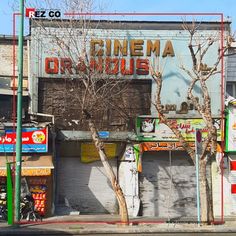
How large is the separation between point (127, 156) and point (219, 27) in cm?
645

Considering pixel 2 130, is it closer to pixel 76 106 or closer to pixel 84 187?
pixel 76 106

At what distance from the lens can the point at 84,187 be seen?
20812mm

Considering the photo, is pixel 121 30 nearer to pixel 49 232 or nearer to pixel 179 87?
pixel 179 87

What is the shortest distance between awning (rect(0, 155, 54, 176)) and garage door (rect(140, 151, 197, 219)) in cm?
410

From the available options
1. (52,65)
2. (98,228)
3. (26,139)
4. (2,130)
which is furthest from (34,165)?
(98,228)

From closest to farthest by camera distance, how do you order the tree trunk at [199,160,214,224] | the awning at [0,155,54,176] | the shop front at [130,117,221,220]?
1. the tree trunk at [199,160,214,224]
2. the awning at [0,155,54,176]
3. the shop front at [130,117,221,220]

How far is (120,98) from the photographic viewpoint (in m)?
20.4

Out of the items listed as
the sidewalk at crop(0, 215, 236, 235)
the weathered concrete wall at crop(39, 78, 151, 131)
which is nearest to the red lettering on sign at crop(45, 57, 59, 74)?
the weathered concrete wall at crop(39, 78, 151, 131)

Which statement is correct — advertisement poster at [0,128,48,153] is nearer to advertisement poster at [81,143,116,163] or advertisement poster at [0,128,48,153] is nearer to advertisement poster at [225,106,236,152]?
advertisement poster at [81,143,116,163]

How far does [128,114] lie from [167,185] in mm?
3349

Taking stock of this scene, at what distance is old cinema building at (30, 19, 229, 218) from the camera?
2027 cm

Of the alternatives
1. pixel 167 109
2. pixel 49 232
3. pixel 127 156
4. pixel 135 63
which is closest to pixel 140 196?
pixel 127 156

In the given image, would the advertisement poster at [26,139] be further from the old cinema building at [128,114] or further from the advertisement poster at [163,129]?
the advertisement poster at [163,129]

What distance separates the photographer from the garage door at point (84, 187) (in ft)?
67.9
